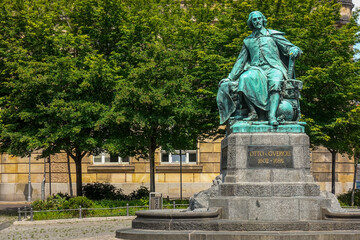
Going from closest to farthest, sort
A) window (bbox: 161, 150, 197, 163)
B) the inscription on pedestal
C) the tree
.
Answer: the inscription on pedestal, the tree, window (bbox: 161, 150, 197, 163)

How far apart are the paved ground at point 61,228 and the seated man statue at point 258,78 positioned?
4.54 metres

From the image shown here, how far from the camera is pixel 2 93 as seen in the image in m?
29.3

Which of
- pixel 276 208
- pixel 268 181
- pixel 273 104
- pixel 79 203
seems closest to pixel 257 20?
pixel 273 104

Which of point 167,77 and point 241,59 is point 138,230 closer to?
point 241,59

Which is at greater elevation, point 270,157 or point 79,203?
point 270,157

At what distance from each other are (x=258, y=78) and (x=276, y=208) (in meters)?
3.31

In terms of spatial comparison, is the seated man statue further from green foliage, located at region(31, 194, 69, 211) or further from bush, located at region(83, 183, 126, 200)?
bush, located at region(83, 183, 126, 200)

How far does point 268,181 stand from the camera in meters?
14.5

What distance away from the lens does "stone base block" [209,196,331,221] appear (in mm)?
13969

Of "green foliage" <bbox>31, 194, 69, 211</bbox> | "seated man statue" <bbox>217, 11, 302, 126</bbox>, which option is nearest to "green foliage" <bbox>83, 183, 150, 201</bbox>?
"green foliage" <bbox>31, 194, 69, 211</bbox>

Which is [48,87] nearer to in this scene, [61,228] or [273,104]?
[61,228]

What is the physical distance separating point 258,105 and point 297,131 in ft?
3.80

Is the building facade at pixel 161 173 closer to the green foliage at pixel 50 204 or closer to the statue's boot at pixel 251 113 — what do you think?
the green foliage at pixel 50 204

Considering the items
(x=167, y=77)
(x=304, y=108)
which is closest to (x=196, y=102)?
(x=167, y=77)
